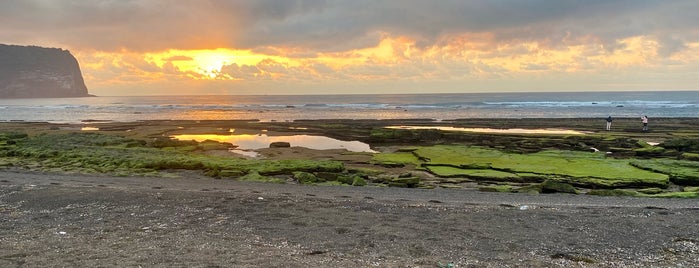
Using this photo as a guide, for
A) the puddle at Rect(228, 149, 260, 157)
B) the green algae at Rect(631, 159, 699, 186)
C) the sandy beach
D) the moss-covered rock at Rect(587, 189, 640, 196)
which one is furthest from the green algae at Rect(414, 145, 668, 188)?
the puddle at Rect(228, 149, 260, 157)

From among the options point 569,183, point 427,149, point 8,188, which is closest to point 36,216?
point 8,188

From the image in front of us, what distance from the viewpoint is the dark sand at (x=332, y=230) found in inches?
388

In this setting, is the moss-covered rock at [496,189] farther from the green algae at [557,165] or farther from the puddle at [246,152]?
the puddle at [246,152]

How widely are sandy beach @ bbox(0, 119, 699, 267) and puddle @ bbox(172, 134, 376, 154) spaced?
1758 centimetres

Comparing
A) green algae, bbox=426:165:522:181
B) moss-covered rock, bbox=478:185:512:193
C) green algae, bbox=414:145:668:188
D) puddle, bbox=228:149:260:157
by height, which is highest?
green algae, bbox=414:145:668:188

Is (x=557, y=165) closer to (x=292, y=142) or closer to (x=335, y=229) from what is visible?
(x=335, y=229)

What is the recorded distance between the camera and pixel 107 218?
1312cm

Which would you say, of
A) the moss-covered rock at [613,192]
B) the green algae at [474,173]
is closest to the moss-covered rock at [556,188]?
the moss-covered rock at [613,192]

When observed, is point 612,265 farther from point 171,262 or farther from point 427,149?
point 427,149

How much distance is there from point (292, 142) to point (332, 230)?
91.3ft

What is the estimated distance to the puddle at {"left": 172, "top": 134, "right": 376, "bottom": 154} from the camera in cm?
3581

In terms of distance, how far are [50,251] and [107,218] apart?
3145 mm

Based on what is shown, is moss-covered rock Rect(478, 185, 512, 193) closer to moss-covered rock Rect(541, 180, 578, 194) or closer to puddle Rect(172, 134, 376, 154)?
moss-covered rock Rect(541, 180, 578, 194)

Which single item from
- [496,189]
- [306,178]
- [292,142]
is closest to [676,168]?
[496,189]
